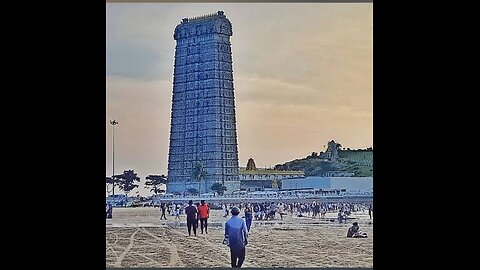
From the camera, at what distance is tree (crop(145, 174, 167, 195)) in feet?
23.4

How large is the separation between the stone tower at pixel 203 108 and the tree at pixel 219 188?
0.04 meters

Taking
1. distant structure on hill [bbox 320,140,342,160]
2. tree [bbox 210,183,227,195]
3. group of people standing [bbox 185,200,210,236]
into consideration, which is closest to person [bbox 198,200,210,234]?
group of people standing [bbox 185,200,210,236]

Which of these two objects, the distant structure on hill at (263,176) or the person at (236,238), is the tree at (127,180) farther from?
the distant structure on hill at (263,176)

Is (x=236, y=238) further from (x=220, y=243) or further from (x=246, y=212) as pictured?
(x=246, y=212)

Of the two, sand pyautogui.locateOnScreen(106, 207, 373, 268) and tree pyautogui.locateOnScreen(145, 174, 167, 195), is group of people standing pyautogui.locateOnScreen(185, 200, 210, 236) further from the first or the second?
tree pyautogui.locateOnScreen(145, 174, 167, 195)

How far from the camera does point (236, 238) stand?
266 inches

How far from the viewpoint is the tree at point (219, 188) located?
7441 millimetres

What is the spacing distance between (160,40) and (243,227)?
1925mm

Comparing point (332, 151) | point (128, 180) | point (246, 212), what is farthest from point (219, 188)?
point (332, 151)

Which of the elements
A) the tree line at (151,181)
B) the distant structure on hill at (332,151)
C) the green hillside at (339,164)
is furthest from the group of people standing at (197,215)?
the distant structure on hill at (332,151)
